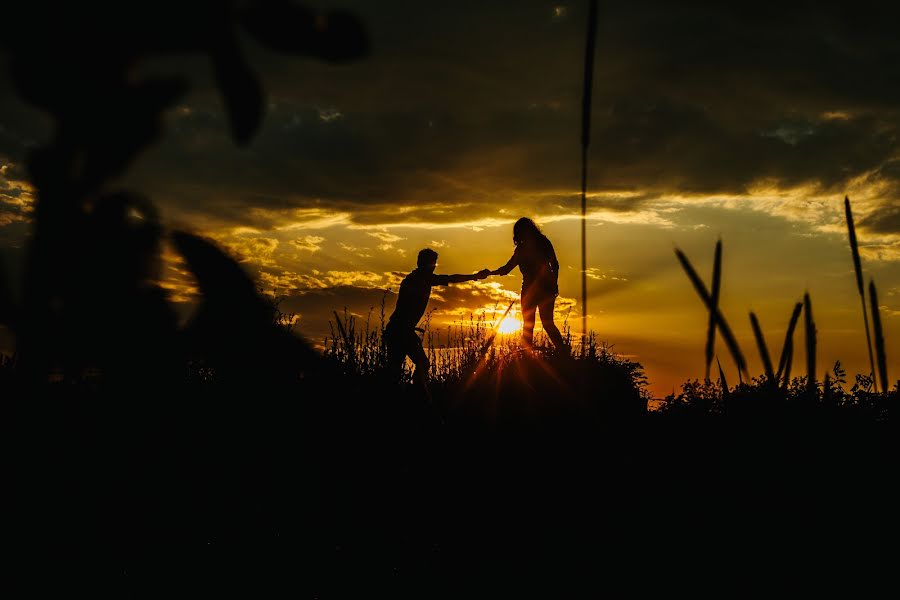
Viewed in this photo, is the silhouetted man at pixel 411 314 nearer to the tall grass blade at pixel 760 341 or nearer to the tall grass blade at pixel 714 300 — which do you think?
the tall grass blade at pixel 760 341

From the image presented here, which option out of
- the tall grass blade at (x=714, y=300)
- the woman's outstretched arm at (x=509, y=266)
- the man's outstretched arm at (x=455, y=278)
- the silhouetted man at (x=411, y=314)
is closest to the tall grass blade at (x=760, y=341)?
the tall grass blade at (x=714, y=300)

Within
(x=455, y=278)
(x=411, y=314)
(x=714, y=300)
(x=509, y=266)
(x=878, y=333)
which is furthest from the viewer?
(x=509, y=266)

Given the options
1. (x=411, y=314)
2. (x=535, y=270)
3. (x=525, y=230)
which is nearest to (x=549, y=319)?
(x=535, y=270)

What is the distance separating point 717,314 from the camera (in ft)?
4.08

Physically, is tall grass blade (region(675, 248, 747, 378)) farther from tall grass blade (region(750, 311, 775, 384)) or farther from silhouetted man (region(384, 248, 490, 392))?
silhouetted man (region(384, 248, 490, 392))

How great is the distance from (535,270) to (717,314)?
8.06 m

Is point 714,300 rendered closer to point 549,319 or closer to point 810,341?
point 810,341

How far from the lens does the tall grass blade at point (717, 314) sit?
1190 millimetres

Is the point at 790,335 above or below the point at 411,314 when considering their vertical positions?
below

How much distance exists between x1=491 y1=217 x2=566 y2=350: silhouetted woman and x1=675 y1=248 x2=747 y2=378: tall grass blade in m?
7.79

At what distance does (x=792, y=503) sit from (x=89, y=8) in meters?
3.04

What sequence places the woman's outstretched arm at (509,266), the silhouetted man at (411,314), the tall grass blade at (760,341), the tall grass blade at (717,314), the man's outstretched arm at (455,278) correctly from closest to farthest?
the tall grass blade at (717,314) < the tall grass blade at (760,341) < the silhouetted man at (411,314) < the man's outstretched arm at (455,278) < the woman's outstretched arm at (509,266)

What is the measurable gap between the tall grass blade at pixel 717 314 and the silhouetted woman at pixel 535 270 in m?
7.79

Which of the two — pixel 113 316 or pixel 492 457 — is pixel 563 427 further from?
pixel 113 316
